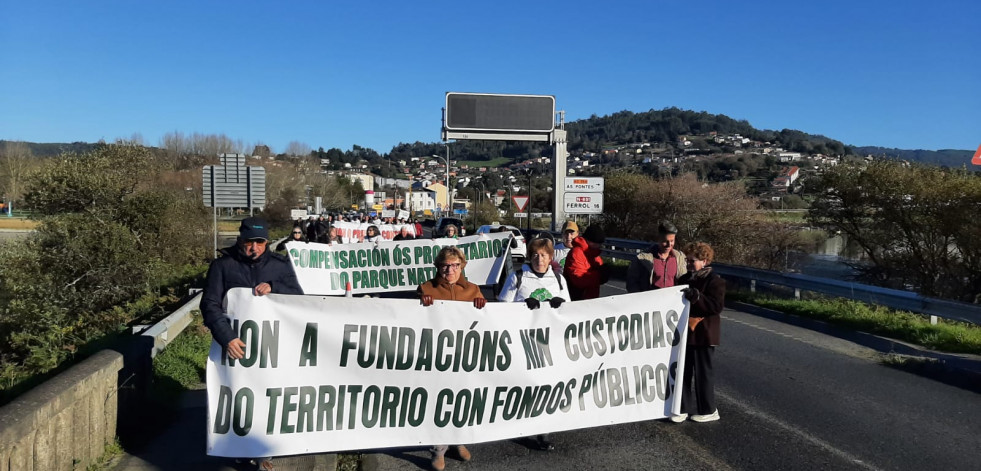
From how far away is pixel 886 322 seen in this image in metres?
12.1

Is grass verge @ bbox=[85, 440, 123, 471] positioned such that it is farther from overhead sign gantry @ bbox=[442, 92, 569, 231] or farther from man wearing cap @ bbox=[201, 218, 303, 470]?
overhead sign gantry @ bbox=[442, 92, 569, 231]

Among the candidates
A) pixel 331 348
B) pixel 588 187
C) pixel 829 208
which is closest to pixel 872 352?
pixel 331 348

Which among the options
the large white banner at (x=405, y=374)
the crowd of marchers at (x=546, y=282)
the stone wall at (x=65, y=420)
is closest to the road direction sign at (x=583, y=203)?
the crowd of marchers at (x=546, y=282)

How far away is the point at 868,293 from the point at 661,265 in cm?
755

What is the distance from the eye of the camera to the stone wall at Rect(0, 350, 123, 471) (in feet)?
13.4

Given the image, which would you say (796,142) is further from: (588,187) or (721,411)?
(721,411)

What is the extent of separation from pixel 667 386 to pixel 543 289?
1.30 meters

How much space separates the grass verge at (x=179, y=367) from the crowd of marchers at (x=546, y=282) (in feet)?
7.62

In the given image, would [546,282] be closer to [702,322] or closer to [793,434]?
[702,322]

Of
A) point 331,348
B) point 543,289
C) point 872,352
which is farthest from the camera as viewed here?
point 872,352

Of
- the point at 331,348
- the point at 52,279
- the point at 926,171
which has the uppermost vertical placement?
the point at 926,171

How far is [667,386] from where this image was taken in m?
6.27

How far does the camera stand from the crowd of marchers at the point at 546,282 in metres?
5.36

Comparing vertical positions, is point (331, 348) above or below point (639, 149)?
below
